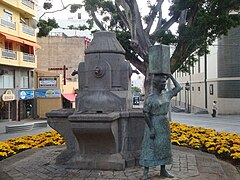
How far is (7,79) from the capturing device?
1059 inches

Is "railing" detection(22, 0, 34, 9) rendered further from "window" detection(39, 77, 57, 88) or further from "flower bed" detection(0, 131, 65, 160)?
"flower bed" detection(0, 131, 65, 160)

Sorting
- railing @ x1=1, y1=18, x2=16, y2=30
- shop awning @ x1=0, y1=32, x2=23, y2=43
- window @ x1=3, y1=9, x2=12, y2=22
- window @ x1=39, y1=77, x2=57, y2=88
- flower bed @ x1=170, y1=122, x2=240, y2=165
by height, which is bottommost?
flower bed @ x1=170, y1=122, x2=240, y2=165

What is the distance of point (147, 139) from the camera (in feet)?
19.4

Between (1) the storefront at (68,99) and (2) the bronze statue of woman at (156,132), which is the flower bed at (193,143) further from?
(1) the storefront at (68,99)

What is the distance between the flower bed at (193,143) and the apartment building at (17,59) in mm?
16046

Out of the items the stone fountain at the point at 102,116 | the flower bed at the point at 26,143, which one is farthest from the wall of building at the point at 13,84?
the stone fountain at the point at 102,116

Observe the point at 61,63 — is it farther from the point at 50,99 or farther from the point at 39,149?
the point at 39,149

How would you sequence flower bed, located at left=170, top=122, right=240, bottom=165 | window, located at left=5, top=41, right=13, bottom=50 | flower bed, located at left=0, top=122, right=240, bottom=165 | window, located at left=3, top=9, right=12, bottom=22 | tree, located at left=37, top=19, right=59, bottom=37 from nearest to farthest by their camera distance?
flower bed, located at left=170, top=122, right=240, bottom=165
flower bed, located at left=0, top=122, right=240, bottom=165
tree, located at left=37, top=19, right=59, bottom=37
window, located at left=3, top=9, right=12, bottom=22
window, located at left=5, top=41, right=13, bottom=50

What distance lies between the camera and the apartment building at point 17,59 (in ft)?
85.1

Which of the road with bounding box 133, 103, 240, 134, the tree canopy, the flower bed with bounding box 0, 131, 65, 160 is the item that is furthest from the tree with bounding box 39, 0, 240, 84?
the flower bed with bounding box 0, 131, 65, 160

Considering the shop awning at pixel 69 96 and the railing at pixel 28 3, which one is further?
the shop awning at pixel 69 96

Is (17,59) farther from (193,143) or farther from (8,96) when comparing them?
(193,143)

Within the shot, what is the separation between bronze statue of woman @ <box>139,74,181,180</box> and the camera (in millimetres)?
5828

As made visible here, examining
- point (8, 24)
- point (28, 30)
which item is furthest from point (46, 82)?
point (8, 24)
